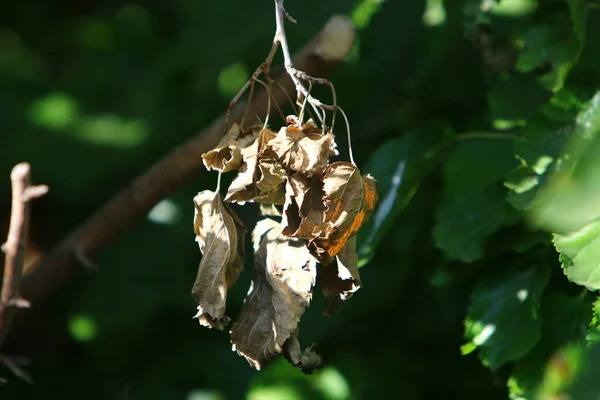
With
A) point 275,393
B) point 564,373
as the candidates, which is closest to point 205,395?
point 275,393

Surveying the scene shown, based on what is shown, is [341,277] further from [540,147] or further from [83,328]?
[83,328]

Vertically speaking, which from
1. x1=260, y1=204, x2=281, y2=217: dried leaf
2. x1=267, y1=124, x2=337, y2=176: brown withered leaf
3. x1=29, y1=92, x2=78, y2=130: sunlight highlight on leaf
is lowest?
x1=29, y1=92, x2=78, y2=130: sunlight highlight on leaf

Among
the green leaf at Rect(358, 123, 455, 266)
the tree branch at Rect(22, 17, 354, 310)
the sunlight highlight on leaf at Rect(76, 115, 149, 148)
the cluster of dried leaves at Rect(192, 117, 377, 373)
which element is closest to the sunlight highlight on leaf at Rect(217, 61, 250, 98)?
the sunlight highlight on leaf at Rect(76, 115, 149, 148)

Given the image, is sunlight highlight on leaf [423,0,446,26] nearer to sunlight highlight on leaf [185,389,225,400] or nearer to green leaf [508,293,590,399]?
green leaf [508,293,590,399]

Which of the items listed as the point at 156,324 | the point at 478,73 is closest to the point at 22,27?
the point at 156,324

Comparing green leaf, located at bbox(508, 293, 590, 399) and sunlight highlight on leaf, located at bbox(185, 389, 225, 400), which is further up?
green leaf, located at bbox(508, 293, 590, 399)

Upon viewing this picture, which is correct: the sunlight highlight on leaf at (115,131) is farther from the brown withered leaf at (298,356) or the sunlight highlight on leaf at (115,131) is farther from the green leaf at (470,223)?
the brown withered leaf at (298,356)

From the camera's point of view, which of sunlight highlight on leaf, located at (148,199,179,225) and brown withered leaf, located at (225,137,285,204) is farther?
sunlight highlight on leaf, located at (148,199,179,225)
